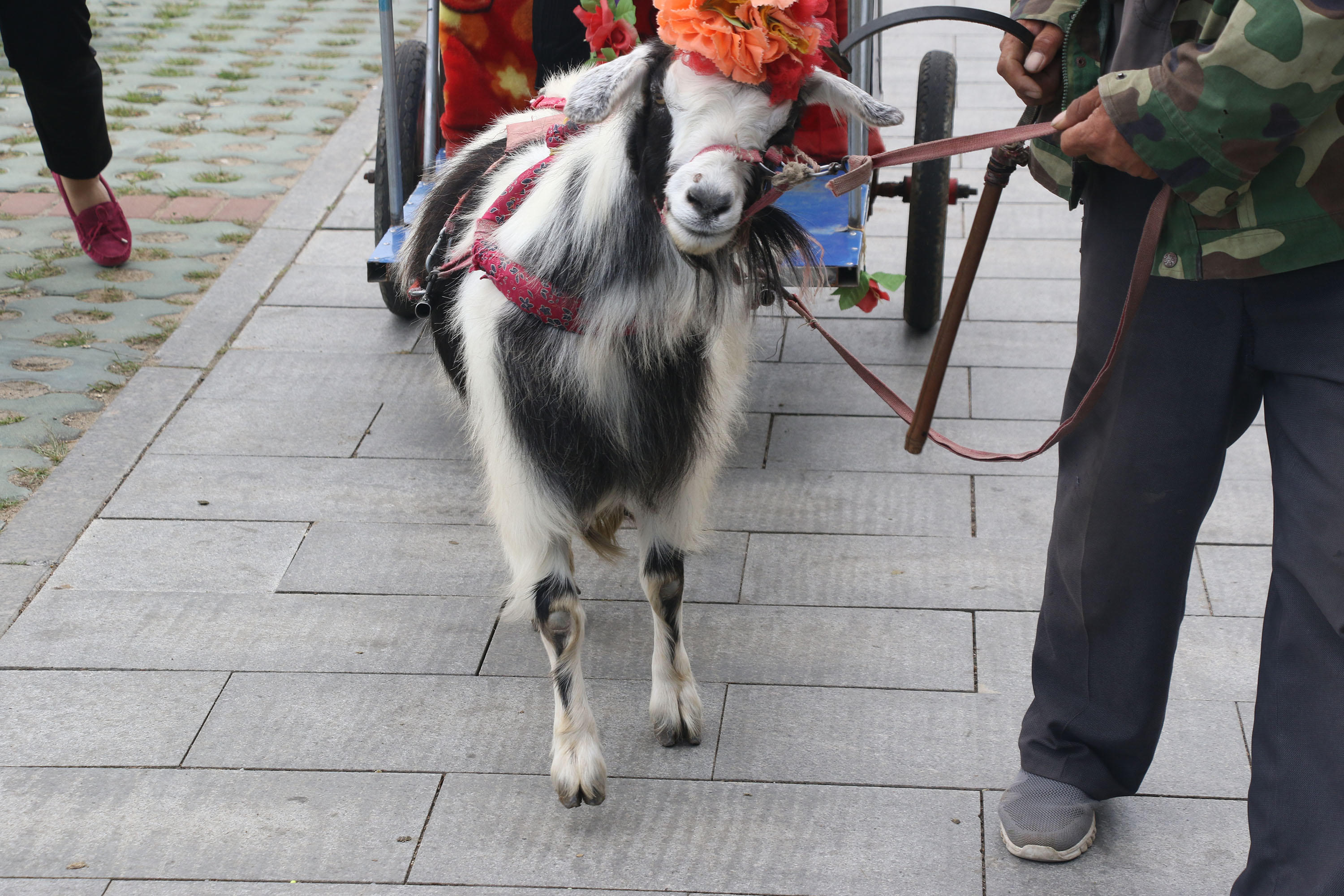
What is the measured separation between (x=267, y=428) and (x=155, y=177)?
106 inches

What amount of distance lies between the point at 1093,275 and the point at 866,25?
2.09 feet

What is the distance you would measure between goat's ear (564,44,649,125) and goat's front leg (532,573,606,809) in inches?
41.5

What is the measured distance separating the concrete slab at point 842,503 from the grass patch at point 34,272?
10.4ft

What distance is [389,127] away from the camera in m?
4.27

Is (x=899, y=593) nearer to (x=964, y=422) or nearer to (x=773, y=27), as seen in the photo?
(x=964, y=422)

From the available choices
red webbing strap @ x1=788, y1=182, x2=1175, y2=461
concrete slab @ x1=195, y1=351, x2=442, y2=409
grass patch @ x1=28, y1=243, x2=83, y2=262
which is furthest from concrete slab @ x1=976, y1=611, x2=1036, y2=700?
grass patch @ x1=28, y1=243, x2=83, y2=262

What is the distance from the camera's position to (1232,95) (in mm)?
1798

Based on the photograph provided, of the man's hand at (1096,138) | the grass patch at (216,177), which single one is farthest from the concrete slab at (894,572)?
the grass patch at (216,177)

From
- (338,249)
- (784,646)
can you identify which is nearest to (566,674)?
(784,646)

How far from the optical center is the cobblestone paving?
4523mm

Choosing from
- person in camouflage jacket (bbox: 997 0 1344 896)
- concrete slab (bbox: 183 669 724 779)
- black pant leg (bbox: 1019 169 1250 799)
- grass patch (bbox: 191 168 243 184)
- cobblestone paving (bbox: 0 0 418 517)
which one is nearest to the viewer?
person in camouflage jacket (bbox: 997 0 1344 896)

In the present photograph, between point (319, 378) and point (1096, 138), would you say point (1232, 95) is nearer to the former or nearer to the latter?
point (1096, 138)

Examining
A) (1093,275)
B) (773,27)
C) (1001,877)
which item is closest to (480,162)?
(773,27)

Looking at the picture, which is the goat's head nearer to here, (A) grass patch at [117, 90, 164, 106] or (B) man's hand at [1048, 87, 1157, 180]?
(B) man's hand at [1048, 87, 1157, 180]
